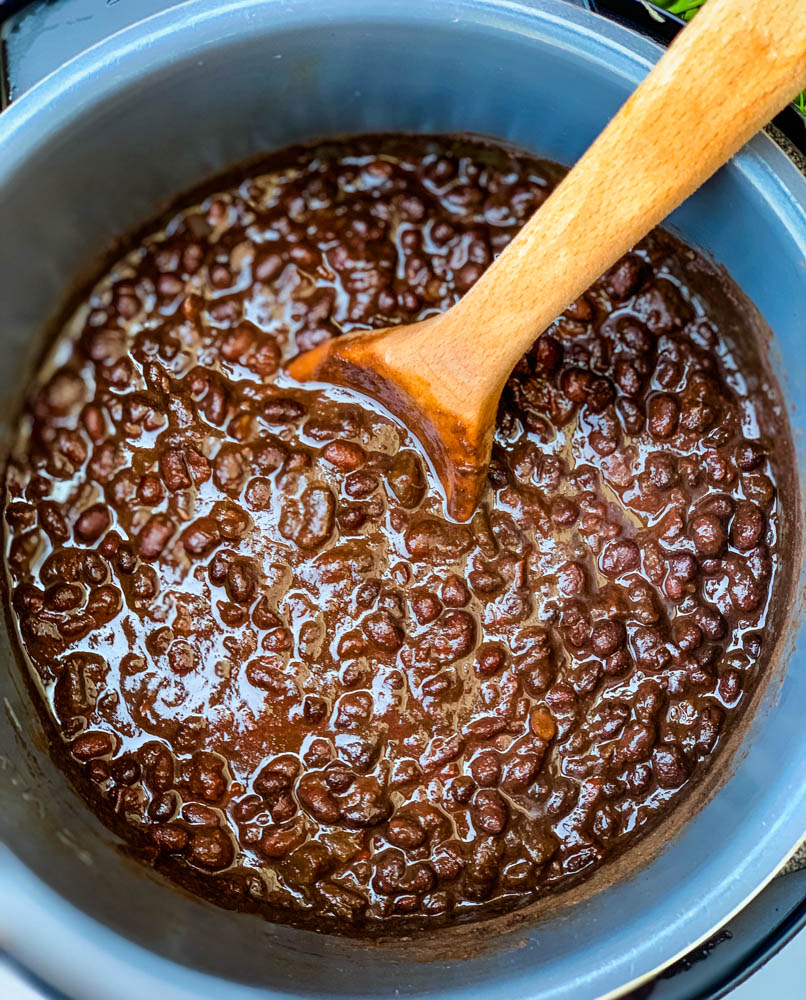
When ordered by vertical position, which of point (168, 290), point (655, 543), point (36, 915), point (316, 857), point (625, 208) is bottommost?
point (36, 915)

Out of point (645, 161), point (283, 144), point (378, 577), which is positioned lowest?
point (378, 577)

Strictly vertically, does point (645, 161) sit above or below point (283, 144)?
above

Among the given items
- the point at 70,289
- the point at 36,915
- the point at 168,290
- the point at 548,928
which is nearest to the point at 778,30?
the point at 168,290

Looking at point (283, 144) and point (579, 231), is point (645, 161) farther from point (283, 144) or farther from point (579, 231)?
point (283, 144)

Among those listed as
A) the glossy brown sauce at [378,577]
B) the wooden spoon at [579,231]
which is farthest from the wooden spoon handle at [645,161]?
the glossy brown sauce at [378,577]

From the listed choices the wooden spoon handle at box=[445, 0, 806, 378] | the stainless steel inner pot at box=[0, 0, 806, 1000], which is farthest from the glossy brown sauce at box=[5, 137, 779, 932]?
the wooden spoon handle at box=[445, 0, 806, 378]

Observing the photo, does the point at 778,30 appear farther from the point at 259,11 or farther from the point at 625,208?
the point at 259,11

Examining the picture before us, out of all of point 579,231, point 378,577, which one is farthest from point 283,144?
point 378,577
